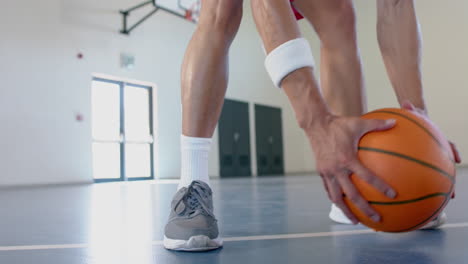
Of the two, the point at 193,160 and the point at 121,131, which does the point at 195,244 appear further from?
the point at 121,131

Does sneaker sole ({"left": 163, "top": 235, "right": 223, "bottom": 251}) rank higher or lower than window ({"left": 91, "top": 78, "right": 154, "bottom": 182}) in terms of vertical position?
lower

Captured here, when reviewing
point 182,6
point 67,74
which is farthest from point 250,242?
point 182,6

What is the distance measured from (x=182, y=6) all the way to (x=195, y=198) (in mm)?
6515

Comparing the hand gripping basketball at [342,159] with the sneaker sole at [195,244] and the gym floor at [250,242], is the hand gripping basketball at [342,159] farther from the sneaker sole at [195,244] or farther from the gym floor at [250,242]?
the sneaker sole at [195,244]

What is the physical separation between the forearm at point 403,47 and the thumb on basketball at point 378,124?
0.48 m

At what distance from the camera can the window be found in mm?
7273

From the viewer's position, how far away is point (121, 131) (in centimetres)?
752

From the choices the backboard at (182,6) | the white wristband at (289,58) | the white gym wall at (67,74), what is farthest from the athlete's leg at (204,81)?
the backboard at (182,6)

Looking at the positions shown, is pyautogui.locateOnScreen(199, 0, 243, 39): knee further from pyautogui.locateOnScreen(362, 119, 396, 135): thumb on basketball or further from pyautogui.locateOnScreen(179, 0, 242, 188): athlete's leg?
pyautogui.locateOnScreen(362, 119, 396, 135): thumb on basketball

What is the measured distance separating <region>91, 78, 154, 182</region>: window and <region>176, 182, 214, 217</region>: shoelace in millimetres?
6278

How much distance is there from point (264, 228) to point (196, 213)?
33cm

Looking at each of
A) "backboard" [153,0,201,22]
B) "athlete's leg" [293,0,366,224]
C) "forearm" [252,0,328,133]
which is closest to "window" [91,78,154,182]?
"backboard" [153,0,201,22]

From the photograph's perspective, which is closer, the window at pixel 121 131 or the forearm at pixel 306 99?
the forearm at pixel 306 99

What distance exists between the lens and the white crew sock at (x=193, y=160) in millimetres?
1264
